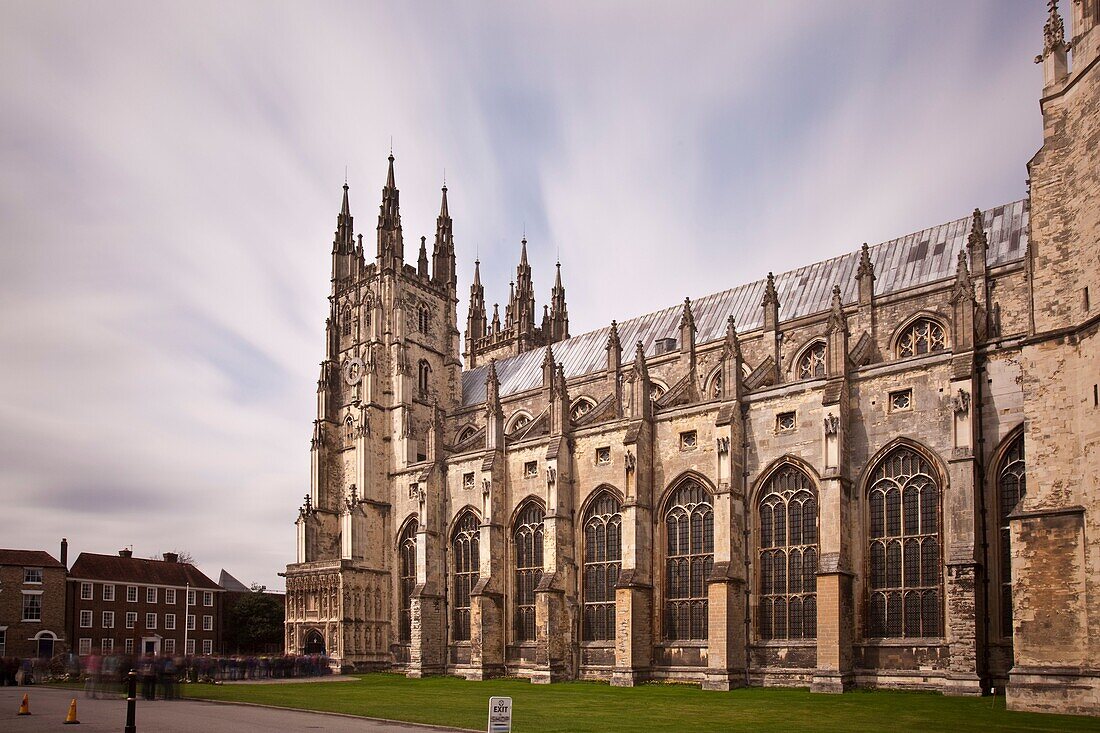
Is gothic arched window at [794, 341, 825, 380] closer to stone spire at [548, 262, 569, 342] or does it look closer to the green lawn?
the green lawn

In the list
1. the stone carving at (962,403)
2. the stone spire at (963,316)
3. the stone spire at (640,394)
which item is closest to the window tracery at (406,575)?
the stone spire at (640,394)

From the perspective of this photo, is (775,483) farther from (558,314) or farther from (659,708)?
(558,314)

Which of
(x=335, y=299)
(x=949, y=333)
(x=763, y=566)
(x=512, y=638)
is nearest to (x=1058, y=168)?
(x=949, y=333)

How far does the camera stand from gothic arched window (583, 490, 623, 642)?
1476 inches

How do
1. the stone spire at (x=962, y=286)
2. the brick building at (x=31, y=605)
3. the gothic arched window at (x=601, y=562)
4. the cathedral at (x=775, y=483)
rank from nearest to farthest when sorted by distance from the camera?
1. the cathedral at (x=775, y=483)
2. the stone spire at (x=962, y=286)
3. the gothic arched window at (x=601, y=562)
4. the brick building at (x=31, y=605)

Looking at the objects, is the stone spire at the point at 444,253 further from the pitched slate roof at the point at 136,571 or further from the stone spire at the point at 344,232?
the pitched slate roof at the point at 136,571

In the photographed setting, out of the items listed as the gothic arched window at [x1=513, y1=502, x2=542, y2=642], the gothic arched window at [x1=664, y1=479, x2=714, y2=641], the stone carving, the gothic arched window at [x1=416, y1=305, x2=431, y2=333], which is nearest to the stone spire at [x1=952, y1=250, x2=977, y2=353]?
the stone carving

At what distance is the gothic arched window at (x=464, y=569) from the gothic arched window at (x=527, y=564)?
3.05 metres

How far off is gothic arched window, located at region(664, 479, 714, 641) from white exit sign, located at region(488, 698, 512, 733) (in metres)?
21.7

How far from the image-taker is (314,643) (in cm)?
4928

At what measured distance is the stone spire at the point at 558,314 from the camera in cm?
6812

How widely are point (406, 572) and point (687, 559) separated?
19811 mm

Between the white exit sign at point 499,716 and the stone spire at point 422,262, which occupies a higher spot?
the stone spire at point 422,262

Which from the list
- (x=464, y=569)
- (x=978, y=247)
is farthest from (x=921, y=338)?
(x=464, y=569)
